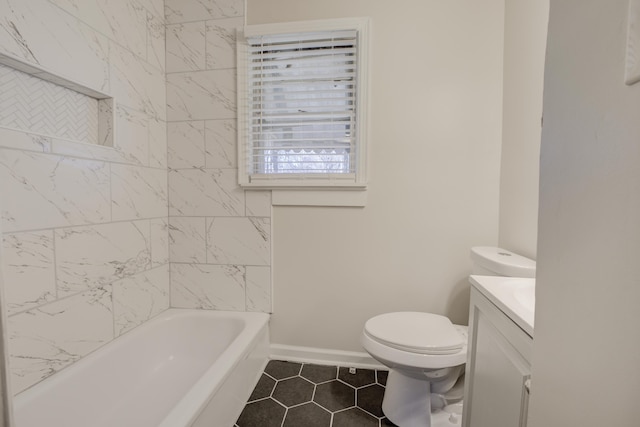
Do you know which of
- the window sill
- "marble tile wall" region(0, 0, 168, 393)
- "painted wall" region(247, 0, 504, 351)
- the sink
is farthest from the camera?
the window sill

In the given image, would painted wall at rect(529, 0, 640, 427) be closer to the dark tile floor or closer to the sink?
the sink

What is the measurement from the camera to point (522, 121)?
1.41 m

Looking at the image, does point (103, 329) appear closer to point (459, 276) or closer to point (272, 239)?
point (272, 239)

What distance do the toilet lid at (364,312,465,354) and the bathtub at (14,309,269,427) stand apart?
71cm

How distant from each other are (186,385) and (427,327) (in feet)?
4.43

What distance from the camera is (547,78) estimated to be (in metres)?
0.47

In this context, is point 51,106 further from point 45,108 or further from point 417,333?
point 417,333

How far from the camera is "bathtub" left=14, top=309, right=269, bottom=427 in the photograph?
3.48ft

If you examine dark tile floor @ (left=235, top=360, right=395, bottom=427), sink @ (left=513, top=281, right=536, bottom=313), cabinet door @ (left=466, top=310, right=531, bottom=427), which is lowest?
dark tile floor @ (left=235, top=360, right=395, bottom=427)

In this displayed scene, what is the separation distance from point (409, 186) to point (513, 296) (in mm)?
942

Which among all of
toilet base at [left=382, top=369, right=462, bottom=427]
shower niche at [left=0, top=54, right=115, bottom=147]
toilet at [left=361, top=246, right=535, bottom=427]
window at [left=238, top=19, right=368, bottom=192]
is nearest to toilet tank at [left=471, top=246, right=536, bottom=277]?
toilet at [left=361, top=246, right=535, bottom=427]

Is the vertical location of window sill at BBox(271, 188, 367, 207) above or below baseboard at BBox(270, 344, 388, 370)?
above

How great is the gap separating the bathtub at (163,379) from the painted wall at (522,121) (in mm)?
1538

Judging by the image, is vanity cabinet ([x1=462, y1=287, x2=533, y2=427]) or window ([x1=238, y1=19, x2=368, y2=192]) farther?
window ([x1=238, y1=19, x2=368, y2=192])
